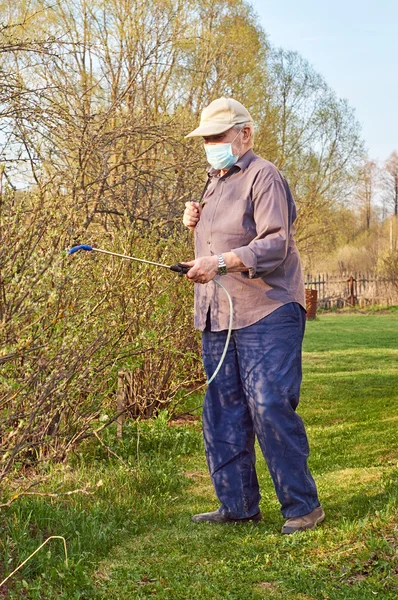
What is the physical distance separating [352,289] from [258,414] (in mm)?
29608

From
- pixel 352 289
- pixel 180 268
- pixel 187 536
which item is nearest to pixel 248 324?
pixel 180 268

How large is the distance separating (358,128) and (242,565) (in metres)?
27.8

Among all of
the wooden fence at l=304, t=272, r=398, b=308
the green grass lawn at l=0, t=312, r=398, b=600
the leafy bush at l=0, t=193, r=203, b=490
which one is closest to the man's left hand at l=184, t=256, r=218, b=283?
the leafy bush at l=0, t=193, r=203, b=490

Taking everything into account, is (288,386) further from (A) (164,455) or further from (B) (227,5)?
(B) (227,5)

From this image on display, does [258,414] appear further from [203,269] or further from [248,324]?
[203,269]

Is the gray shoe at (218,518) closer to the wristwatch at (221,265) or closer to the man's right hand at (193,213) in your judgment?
the wristwatch at (221,265)

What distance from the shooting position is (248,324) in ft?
13.4

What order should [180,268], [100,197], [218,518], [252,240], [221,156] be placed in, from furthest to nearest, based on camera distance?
[100,197], [218,518], [221,156], [252,240], [180,268]

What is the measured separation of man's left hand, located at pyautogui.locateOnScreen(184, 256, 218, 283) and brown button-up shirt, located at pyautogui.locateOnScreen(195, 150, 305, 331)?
16cm

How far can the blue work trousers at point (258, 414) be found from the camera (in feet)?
13.2

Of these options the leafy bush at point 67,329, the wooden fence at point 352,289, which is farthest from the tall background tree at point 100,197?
the wooden fence at point 352,289

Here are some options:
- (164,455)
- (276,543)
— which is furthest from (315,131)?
(276,543)

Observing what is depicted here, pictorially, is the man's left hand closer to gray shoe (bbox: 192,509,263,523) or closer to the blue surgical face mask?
the blue surgical face mask

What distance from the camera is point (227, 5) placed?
18219 mm
